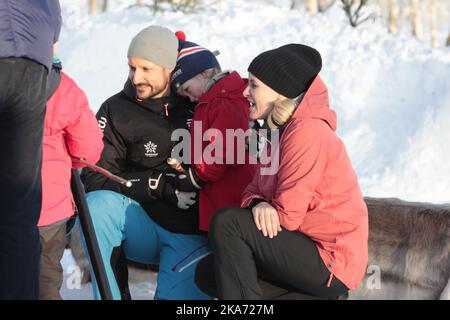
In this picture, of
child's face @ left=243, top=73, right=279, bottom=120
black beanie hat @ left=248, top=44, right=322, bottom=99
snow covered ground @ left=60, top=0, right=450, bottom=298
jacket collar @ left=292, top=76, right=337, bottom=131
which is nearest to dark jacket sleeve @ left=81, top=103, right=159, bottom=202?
child's face @ left=243, top=73, right=279, bottom=120

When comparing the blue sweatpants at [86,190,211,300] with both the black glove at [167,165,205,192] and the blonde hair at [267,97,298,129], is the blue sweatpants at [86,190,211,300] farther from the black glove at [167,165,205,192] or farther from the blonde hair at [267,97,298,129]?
the blonde hair at [267,97,298,129]

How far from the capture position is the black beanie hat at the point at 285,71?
3.34m

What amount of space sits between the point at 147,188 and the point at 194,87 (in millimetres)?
532

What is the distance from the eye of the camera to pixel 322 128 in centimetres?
318

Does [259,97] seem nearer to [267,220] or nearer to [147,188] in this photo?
[267,220]

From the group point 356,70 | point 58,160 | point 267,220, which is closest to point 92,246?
point 58,160

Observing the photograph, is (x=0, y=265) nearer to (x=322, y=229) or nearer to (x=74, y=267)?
(x=322, y=229)

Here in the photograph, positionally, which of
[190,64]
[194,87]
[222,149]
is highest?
[190,64]

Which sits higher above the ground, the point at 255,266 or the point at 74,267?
the point at 255,266

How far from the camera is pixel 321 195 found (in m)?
3.14

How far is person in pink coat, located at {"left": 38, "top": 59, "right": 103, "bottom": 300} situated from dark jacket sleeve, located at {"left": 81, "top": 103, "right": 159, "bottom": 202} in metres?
0.41

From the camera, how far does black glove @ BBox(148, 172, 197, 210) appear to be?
369 centimetres
